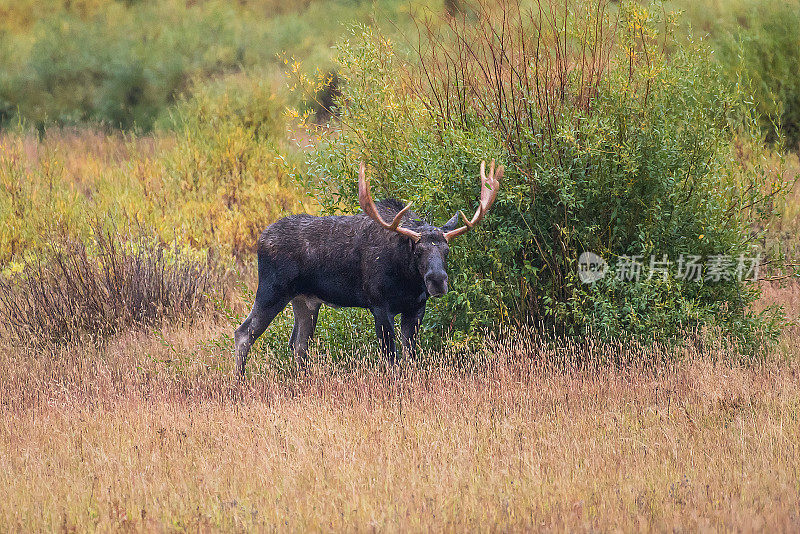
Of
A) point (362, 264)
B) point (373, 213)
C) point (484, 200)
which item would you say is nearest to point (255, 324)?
point (362, 264)

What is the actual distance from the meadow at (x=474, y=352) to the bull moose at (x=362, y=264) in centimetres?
39

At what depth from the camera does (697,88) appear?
851 centimetres

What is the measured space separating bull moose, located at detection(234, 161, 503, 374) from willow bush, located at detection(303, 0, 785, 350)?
18.0 inches

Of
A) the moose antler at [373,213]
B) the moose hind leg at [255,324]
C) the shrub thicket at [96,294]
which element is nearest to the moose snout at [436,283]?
the moose antler at [373,213]

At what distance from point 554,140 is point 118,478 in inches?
184

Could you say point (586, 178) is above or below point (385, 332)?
above

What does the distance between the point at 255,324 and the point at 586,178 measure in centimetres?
321

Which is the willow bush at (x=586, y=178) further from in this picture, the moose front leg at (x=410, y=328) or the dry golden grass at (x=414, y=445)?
the dry golden grass at (x=414, y=445)

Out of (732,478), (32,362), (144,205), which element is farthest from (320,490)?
(144,205)

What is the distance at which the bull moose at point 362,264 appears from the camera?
7738 mm

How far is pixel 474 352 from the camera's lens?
28.3 feet

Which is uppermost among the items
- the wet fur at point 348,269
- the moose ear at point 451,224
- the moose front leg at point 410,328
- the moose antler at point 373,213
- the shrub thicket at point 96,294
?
the moose antler at point 373,213

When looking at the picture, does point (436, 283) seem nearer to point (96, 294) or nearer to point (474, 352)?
point (474, 352)

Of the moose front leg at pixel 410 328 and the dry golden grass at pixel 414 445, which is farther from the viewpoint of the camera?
the moose front leg at pixel 410 328
